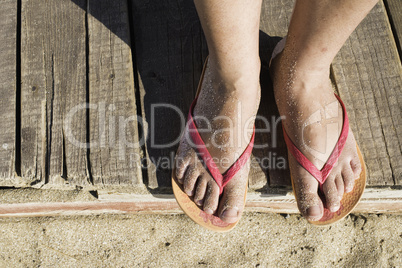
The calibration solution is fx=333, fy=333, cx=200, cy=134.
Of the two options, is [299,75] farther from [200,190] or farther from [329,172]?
[200,190]

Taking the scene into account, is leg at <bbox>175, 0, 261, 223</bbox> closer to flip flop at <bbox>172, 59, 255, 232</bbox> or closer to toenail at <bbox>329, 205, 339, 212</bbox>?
flip flop at <bbox>172, 59, 255, 232</bbox>

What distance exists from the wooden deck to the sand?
0.21 metres

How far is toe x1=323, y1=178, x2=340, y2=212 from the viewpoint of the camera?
1.34 m

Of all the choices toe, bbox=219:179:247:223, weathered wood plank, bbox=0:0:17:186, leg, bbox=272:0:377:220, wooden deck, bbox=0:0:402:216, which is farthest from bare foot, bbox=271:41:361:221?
weathered wood plank, bbox=0:0:17:186

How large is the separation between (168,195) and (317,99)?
79cm

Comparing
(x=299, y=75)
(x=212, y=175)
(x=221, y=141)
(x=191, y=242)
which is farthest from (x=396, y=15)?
(x=191, y=242)

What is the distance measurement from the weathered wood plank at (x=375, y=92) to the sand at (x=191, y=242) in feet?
2.03

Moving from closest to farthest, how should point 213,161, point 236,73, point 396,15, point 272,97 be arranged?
point 236,73
point 213,161
point 272,97
point 396,15

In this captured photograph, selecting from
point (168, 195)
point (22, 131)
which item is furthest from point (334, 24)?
point (22, 131)

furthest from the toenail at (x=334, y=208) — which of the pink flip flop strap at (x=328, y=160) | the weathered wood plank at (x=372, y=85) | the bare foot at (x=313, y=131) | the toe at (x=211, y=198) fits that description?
the toe at (x=211, y=198)

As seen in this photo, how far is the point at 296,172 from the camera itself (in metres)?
1.35

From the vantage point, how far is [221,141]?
54.1 inches

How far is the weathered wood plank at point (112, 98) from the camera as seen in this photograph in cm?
146

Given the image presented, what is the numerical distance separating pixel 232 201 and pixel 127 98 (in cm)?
68
